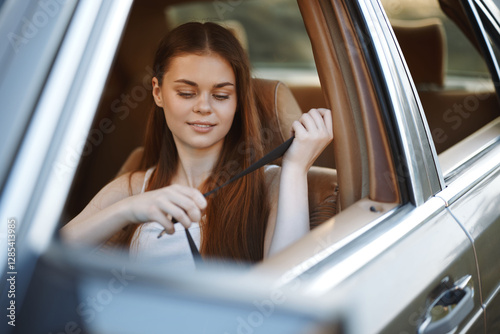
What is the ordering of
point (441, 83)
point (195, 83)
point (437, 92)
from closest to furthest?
1. point (195, 83)
2. point (437, 92)
3. point (441, 83)

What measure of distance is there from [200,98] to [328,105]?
14.8 inches

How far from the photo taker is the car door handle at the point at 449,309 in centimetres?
126

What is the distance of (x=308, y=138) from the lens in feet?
5.28

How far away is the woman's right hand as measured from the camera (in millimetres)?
1209

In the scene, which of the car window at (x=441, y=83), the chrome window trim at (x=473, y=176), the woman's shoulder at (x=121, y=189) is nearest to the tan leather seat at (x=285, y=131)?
the chrome window trim at (x=473, y=176)

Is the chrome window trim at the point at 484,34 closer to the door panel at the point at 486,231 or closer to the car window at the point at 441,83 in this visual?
the car window at the point at 441,83

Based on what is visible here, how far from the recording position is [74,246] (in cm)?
107

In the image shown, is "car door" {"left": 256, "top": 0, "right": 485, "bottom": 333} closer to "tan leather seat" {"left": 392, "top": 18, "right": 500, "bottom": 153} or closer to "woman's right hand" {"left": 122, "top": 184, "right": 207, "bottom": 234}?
"woman's right hand" {"left": 122, "top": 184, "right": 207, "bottom": 234}

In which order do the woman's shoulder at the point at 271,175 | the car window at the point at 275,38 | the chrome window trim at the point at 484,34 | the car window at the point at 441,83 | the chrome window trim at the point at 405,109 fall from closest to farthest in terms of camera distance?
1. the chrome window trim at the point at 405,109
2. the woman's shoulder at the point at 271,175
3. the chrome window trim at the point at 484,34
4. the car window at the point at 441,83
5. the car window at the point at 275,38

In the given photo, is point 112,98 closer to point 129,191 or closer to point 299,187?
point 129,191

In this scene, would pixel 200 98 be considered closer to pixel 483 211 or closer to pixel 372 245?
pixel 372 245

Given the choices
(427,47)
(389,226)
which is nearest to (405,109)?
(389,226)

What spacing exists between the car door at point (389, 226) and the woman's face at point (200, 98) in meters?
0.31

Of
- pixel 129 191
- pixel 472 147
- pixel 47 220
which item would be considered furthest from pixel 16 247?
pixel 472 147
